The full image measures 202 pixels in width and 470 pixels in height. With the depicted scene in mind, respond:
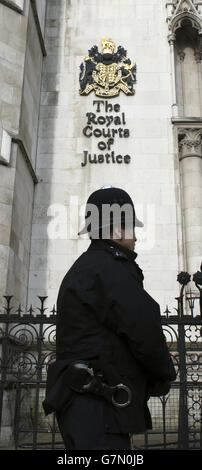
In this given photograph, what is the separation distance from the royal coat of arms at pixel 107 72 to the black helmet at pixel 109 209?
1025cm

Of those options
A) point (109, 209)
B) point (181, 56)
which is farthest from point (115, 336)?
point (181, 56)

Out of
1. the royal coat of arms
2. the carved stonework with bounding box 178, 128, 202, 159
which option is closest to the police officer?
the carved stonework with bounding box 178, 128, 202, 159

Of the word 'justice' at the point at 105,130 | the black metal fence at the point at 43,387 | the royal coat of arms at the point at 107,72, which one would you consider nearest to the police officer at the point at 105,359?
the black metal fence at the point at 43,387

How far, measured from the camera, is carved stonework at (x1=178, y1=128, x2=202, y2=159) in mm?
11734

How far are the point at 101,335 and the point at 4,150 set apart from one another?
756cm

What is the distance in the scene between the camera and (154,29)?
1282 cm

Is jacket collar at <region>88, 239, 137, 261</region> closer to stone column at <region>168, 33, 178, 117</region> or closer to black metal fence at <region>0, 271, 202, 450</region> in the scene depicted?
black metal fence at <region>0, 271, 202, 450</region>

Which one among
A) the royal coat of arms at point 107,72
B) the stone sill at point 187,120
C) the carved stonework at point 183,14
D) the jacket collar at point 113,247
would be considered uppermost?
the carved stonework at point 183,14

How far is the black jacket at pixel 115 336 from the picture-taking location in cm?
207

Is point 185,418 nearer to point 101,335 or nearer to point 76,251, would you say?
point 101,335

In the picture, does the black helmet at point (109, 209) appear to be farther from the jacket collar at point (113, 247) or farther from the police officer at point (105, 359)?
the police officer at point (105, 359)

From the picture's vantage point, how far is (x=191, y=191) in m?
11.4

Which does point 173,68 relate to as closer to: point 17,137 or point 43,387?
point 17,137
